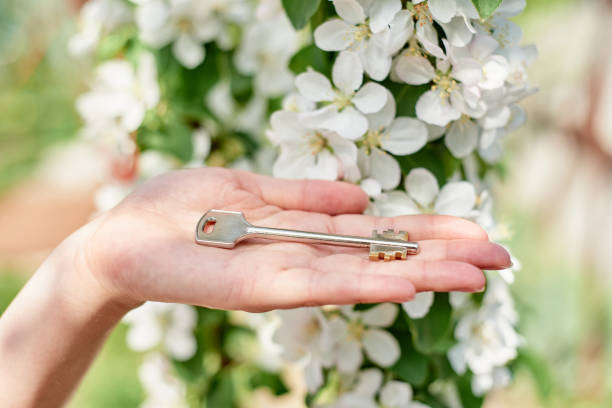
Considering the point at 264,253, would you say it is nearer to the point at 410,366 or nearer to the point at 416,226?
the point at 416,226

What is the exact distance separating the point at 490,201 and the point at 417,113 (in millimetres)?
255

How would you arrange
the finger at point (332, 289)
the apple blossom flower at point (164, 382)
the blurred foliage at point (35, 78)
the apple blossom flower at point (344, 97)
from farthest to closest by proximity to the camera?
1. the blurred foliage at point (35, 78)
2. the apple blossom flower at point (164, 382)
3. the apple blossom flower at point (344, 97)
4. the finger at point (332, 289)

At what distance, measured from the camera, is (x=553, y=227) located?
292 cm

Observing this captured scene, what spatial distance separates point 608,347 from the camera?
233cm

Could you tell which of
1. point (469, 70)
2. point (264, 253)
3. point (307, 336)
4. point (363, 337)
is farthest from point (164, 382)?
point (469, 70)

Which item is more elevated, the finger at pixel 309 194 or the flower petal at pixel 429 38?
the flower petal at pixel 429 38

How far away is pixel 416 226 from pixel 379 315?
221 millimetres

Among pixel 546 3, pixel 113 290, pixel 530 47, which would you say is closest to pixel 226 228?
pixel 113 290

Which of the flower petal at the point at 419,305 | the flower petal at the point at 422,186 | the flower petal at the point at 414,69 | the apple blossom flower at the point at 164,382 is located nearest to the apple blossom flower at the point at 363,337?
the flower petal at the point at 419,305

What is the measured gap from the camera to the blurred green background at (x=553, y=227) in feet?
7.59

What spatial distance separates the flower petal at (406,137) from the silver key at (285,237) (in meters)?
0.15

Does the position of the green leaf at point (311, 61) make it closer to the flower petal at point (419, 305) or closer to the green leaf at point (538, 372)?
the flower petal at point (419, 305)

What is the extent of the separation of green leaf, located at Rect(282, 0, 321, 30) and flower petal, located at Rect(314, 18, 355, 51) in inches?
1.7

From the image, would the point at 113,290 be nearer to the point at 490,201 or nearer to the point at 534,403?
the point at 490,201
